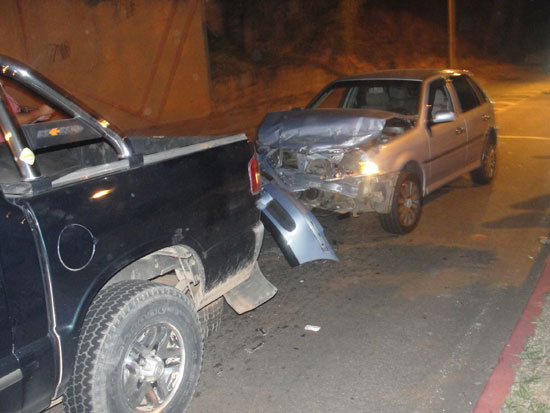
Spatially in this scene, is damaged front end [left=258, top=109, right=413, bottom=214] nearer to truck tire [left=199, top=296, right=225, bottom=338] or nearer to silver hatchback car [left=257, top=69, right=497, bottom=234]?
silver hatchback car [left=257, top=69, right=497, bottom=234]

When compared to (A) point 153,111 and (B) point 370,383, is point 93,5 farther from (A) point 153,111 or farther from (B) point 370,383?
(B) point 370,383

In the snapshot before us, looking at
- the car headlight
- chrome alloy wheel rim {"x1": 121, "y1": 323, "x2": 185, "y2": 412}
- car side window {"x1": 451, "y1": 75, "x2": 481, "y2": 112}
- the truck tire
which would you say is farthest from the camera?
car side window {"x1": 451, "y1": 75, "x2": 481, "y2": 112}

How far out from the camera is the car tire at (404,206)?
20.7 ft

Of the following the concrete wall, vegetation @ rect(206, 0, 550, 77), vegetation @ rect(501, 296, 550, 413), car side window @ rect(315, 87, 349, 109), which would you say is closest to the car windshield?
car side window @ rect(315, 87, 349, 109)

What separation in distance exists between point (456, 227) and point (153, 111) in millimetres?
9603

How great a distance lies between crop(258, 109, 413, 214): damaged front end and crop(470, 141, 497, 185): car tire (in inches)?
85.0

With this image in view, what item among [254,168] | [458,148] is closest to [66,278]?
[254,168]

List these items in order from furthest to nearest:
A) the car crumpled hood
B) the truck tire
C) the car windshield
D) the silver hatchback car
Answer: the car windshield → the car crumpled hood → the silver hatchback car → the truck tire

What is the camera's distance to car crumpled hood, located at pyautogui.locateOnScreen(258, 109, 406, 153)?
6.26m

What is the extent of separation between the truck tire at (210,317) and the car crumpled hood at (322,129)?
8.51 feet

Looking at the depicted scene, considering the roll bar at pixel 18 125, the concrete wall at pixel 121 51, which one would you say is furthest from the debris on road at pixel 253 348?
the concrete wall at pixel 121 51

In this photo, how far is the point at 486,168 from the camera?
8375mm

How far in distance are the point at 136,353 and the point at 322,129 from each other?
4016mm

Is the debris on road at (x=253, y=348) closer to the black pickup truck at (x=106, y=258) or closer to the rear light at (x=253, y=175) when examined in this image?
the black pickup truck at (x=106, y=258)
